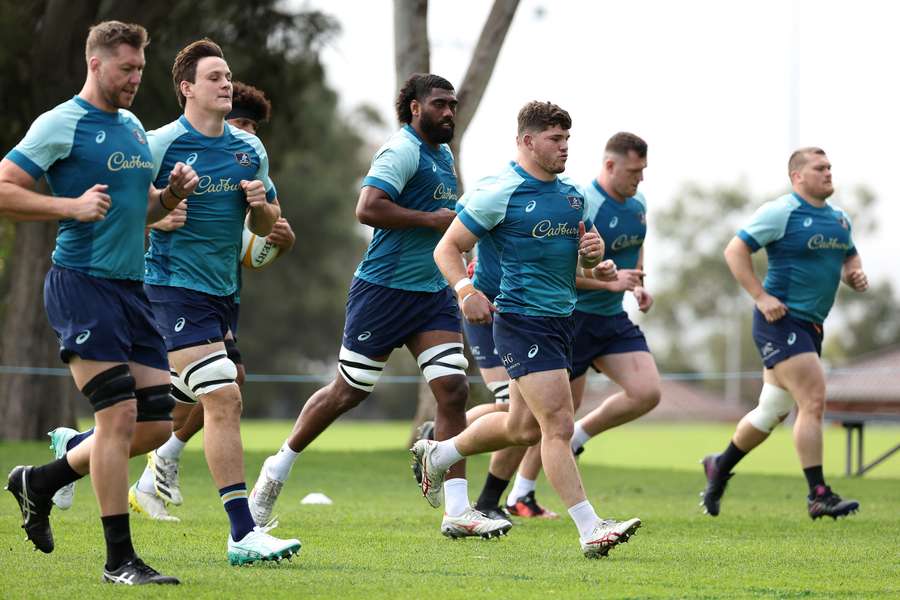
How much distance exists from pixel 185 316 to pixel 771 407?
4.98 meters

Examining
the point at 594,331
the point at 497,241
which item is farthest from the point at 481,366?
the point at 497,241

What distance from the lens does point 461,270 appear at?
7270mm

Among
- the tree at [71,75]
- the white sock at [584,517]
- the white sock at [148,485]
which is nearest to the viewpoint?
the white sock at [584,517]

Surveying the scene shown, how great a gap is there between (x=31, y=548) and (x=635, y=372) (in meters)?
4.65

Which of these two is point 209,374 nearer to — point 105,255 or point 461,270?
point 105,255

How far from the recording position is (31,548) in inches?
284

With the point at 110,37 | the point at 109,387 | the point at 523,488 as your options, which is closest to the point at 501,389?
the point at 523,488

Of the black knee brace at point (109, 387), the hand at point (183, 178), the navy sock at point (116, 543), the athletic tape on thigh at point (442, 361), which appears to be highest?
the hand at point (183, 178)

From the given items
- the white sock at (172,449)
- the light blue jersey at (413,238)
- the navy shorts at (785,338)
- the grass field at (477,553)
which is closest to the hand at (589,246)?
the light blue jersey at (413,238)

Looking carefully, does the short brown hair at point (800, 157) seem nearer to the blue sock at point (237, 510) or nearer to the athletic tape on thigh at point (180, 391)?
the athletic tape on thigh at point (180, 391)

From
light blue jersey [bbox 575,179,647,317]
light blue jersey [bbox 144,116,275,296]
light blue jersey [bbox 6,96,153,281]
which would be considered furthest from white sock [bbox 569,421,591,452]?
light blue jersey [bbox 6,96,153,281]

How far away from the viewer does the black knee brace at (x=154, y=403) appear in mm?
6250

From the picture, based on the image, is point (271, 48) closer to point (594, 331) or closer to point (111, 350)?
point (594, 331)

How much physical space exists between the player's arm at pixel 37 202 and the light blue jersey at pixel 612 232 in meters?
4.91
